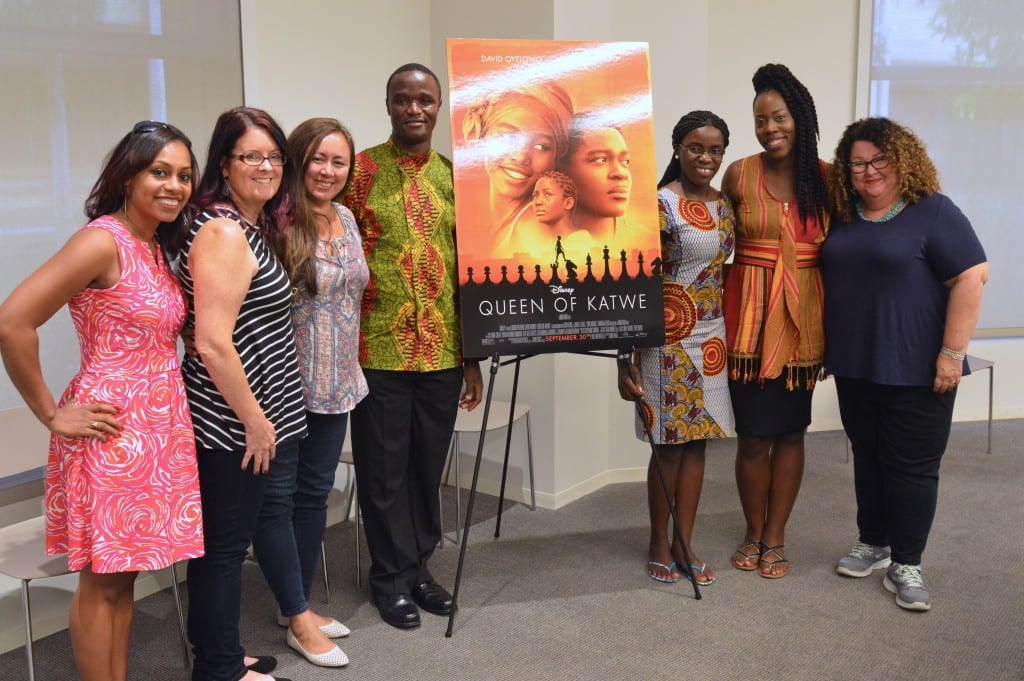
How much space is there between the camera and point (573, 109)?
2.61 m

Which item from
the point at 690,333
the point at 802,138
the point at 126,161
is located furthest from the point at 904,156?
the point at 126,161

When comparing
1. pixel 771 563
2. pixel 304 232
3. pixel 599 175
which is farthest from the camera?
pixel 771 563

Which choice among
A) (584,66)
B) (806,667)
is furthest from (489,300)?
(806,667)

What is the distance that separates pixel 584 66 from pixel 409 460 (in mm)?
1333

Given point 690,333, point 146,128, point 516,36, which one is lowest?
point 690,333

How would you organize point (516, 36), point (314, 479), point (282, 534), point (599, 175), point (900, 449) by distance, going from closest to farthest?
point (282, 534), point (314, 479), point (599, 175), point (900, 449), point (516, 36)

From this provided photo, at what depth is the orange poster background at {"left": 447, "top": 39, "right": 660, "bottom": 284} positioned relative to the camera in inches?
99.3

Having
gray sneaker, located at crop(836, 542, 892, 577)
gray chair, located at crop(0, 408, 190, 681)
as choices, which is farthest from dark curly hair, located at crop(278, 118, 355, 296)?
gray sneaker, located at crop(836, 542, 892, 577)

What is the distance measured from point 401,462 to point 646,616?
36.2 inches

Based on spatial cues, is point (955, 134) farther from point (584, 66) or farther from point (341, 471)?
point (341, 471)

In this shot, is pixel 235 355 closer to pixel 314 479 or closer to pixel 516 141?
pixel 314 479

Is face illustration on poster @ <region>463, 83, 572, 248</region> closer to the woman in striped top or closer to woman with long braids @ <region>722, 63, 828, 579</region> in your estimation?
the woman in striped top

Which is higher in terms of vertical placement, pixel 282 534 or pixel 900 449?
pixel 900 449

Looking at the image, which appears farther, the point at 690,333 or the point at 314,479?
the point at 690,333
